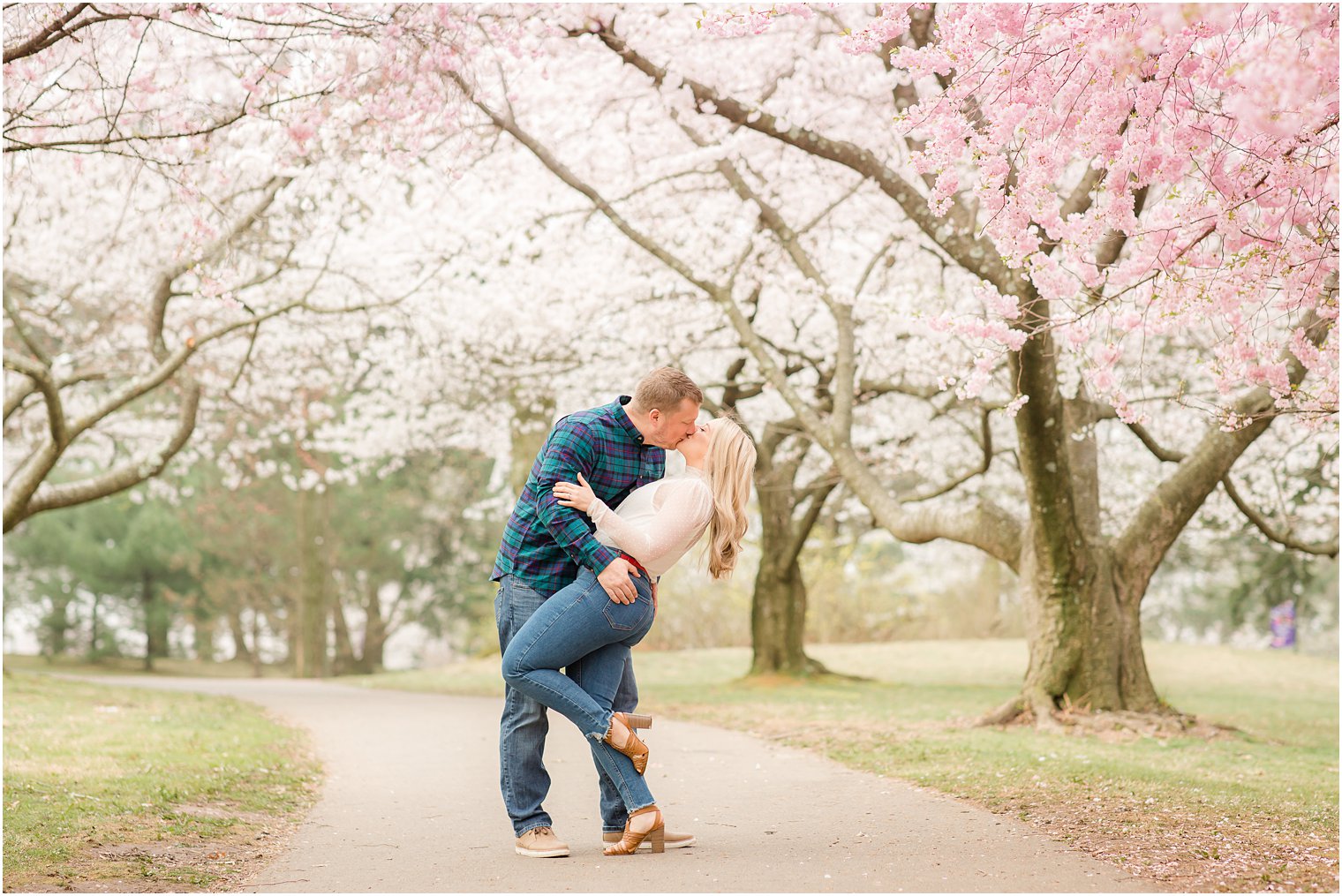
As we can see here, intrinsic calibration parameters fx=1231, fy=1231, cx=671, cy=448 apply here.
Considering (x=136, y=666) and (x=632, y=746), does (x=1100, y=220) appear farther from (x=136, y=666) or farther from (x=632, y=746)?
(x=136, y=666)

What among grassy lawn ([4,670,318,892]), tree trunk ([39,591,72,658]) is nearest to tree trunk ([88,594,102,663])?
tree trunk ([39,591,72,658])

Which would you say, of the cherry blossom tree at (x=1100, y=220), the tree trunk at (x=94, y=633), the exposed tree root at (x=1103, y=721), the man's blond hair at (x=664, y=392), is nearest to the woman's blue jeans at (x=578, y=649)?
the man's blond hair at (x=664, y=392)

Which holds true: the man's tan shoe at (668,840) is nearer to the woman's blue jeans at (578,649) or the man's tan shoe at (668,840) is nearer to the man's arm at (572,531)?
the woman's blue jeans at (578,649)

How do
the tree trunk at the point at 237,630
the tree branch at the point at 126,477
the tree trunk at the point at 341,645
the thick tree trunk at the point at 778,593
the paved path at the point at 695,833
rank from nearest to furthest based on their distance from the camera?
the paved path at the point at 695,833 → the tree branch at the point at 126,477 → the thick tree trunk at the point at 778,593 → the tree trunk at the point at 237,630 → the tree trunk at the point at 341,645

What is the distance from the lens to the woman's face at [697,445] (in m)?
4.59

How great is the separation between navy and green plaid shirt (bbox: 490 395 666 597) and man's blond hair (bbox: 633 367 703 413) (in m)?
0.13

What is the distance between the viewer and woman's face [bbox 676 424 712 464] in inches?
181

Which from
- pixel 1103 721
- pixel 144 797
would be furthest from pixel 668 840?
pixel 1103 721

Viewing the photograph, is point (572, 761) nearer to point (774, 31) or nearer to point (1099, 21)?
point (1099, 21)

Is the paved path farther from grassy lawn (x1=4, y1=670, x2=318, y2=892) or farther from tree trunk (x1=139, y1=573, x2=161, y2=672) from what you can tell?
tree trunk (x1=139, y1=573, x2=161, y2=672)

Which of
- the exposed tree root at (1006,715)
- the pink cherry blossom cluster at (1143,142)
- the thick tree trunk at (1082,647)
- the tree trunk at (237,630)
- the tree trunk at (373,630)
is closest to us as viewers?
the pink cherry blossom cluster at (1143,142)

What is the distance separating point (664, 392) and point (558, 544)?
2.19ft

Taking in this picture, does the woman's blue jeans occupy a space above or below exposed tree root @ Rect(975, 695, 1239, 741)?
above

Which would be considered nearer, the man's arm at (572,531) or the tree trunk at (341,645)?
the man's arm at (572,531)
